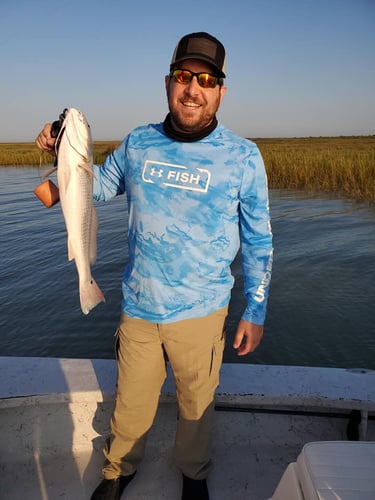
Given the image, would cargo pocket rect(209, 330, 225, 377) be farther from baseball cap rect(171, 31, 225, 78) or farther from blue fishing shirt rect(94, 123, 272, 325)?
baseball cap rect(171, 31, 225, 78)

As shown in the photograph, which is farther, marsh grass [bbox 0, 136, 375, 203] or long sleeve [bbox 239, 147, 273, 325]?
marsh grass [bbox 0, 136, 375, 203]

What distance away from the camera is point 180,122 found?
2.26 meters

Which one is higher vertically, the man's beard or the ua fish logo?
the man's beard

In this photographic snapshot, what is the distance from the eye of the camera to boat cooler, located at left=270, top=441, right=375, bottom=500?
1308 millimetres

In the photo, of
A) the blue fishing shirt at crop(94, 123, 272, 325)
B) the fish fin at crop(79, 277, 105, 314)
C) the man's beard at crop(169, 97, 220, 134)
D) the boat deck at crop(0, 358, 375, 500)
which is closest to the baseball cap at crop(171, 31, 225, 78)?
the man's beard at crop(169, 97, 220, 134)

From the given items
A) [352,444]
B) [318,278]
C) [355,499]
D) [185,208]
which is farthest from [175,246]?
[318,278]

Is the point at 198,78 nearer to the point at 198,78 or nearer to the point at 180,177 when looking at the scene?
the point at 198,78

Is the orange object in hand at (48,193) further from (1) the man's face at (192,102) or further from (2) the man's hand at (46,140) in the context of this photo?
(1) the man's face at (192,102)

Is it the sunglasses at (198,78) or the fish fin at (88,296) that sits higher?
the sunglasses at (198,78)

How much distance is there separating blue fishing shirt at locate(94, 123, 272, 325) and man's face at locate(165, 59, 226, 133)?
0.10 meters

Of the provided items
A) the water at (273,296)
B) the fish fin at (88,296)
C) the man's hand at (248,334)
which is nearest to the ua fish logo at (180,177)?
the fish fin at (88,296)

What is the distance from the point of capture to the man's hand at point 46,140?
7.29ft

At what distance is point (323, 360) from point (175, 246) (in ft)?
16.1

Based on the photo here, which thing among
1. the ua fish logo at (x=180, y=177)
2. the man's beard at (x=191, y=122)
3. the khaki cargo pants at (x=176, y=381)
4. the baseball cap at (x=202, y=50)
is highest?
the baseball cap at (x=202, y=50)
